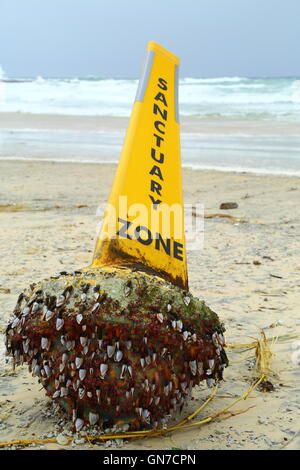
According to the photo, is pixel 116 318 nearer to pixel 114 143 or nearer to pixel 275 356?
pixel 275 356

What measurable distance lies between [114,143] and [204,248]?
396 inches

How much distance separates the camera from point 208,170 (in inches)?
400

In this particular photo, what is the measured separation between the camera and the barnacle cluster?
190 cm

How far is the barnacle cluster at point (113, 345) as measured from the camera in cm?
190

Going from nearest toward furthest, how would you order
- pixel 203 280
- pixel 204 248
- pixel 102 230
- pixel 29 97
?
1. pixel 102 230
2. pixel 203 280
3. pixel 204 248
4. pixel 29 97

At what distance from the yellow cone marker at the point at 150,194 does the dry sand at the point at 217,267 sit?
1.96 ft

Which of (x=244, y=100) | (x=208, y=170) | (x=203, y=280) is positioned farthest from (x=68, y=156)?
(x=244, y=100)

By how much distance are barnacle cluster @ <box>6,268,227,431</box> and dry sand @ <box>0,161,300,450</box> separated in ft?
0.58

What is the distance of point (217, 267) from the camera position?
15.1ft

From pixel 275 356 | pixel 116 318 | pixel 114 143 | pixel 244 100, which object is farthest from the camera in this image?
pixel 244 100

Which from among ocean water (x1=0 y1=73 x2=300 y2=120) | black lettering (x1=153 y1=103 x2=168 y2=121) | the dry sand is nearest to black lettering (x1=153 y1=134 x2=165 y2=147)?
black lettering (x1=153 y1=103 x2=168 y2=121)
